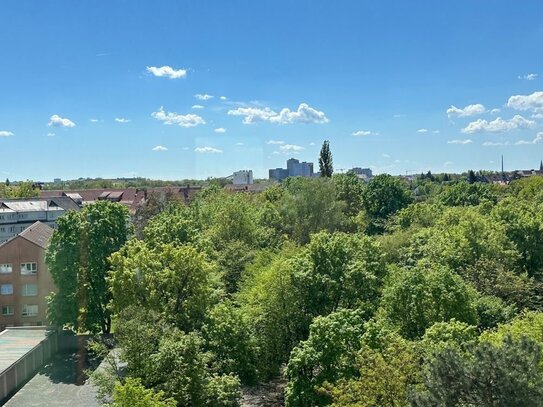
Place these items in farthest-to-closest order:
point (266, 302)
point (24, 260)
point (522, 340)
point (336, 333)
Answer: point (24, 260), point (266, 302), point (336, 333), point (522, 340)

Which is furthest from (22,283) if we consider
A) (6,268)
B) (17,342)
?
(17,342)

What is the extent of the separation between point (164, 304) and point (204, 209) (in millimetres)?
29810

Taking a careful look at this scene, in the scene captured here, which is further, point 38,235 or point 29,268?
point 38,235

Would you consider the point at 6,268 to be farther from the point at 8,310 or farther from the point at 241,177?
the point at 241,177

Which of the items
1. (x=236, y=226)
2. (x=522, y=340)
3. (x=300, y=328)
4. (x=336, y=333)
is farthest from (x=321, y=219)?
(x=522, y=340)

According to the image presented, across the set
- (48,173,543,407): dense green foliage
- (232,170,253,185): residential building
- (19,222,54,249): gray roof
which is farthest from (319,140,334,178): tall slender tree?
(232,170,253,185): residential building

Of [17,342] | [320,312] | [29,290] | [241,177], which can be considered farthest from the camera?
[241,177]

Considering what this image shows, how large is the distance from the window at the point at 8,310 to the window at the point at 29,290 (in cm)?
139

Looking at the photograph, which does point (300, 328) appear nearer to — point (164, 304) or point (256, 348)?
point (256, 348)

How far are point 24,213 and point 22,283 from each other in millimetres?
35282

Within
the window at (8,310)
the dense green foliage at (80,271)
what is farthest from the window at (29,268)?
the dense green foliage at (80,271)

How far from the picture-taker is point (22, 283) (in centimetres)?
3959

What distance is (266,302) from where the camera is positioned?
26.9m

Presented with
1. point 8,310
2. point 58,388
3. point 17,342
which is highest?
point 8,310
